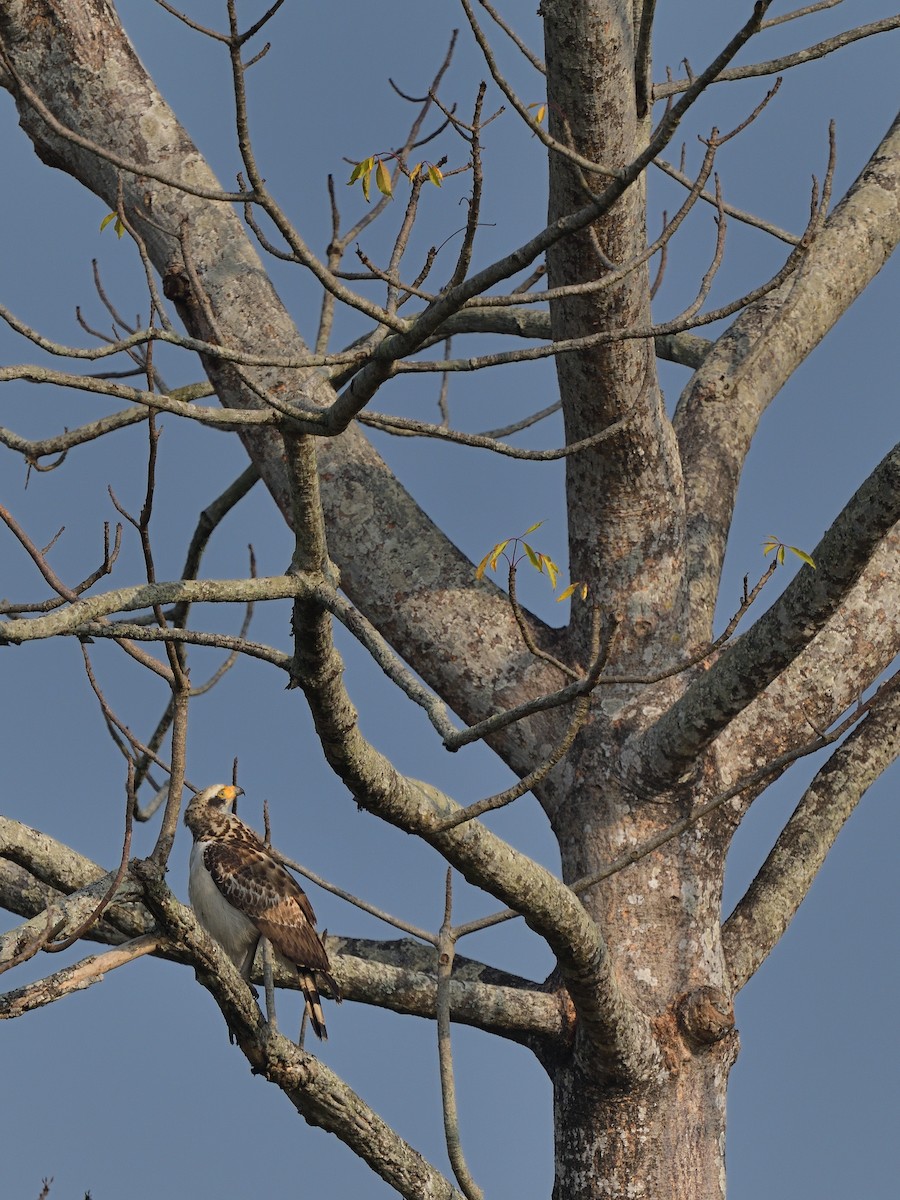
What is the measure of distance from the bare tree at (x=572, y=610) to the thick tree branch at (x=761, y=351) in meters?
0.02

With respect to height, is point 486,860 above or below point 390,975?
below

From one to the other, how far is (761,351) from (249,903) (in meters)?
3.57

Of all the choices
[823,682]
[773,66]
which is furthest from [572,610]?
[773,66]

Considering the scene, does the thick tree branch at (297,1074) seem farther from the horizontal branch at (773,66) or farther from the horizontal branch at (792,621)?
the horizontal branch at (773,66)

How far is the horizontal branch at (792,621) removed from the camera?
3.78m

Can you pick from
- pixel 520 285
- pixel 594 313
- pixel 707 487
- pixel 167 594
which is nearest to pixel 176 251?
pixel 520 285

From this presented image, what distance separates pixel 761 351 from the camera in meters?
6.53

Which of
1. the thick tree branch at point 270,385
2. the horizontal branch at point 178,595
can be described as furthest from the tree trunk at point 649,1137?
the horizontal branch at point 178,595

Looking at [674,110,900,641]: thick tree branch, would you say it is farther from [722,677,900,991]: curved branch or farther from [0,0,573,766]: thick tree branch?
[0,0,573,766]: thick tree branch

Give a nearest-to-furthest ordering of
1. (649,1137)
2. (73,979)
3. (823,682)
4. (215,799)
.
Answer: (73,979), (649,1137), (823,682), (215,799)

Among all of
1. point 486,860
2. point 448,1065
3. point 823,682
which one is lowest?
point 448,1065

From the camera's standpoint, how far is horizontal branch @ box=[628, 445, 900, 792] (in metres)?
A: 3.78

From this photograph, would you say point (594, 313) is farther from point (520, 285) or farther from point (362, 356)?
point (362, 356)

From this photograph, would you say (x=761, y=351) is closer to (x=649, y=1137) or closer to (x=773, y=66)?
(x=773, y=66)
